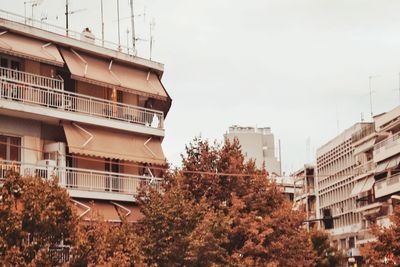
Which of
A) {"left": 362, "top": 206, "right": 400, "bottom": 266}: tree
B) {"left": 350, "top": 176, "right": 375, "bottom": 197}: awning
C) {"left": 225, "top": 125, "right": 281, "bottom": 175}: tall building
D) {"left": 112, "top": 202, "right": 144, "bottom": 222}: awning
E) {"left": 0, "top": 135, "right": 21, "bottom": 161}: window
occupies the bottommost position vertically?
{"left": 362, "top": 206, "right": 400, "bottom": 266}: tree

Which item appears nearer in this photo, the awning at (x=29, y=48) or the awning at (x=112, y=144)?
the awning at (x=29, y=48)

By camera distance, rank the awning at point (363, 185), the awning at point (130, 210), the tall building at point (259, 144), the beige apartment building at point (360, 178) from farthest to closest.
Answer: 1. the tall building at point (259, 144)
2. the awning at point (363, 185)
3. the beige apartment building at point (360, 178)
4. the awning at point (130, 210)

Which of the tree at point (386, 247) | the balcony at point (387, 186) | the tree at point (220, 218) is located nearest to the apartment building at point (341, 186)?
the balcony at point (387, 186)

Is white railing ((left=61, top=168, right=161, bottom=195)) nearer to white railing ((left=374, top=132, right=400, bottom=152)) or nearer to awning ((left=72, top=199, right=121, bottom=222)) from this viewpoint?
awning ((left=72, top=199, right=121, bottom=222))

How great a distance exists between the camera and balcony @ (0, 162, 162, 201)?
1211 inches

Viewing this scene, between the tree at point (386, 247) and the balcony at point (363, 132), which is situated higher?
the balcony at point (363, 132)

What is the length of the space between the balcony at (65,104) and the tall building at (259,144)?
69.5 meters

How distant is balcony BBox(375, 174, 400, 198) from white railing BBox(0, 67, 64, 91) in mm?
33421

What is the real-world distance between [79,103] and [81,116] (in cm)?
91

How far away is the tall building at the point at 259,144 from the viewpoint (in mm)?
107125

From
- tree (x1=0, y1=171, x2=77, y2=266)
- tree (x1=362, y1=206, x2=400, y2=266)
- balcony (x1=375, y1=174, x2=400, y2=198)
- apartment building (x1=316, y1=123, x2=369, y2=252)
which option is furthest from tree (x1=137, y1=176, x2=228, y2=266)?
apartment building (x1=316, y1=123, x2=369, y2=252)

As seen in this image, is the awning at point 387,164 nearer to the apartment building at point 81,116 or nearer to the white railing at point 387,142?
the white railing at point 387,142

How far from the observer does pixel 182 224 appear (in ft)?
95.5

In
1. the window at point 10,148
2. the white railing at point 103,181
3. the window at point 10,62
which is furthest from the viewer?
the white railing at point 103,181
